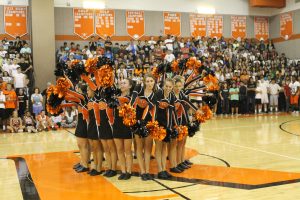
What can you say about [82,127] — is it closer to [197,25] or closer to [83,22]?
[83,22]

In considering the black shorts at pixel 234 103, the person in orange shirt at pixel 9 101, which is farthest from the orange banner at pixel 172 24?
the person in orange shirt at pixel 9 101

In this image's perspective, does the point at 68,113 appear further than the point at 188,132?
Yes

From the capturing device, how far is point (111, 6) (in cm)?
2058

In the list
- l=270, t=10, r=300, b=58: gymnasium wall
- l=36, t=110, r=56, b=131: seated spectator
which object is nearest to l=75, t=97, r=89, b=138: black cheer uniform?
l=36, t=110, r=56, b=131: seated spectator

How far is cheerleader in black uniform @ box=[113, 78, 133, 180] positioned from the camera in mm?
5910

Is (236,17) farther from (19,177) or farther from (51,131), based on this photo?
(19,177)

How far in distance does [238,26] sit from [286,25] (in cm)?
303

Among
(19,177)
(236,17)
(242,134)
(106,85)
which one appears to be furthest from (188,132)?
(236,17)

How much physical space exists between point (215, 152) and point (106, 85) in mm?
3305

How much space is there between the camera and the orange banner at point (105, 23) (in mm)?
20156

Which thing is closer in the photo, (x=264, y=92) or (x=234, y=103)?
(x=234, y=103)

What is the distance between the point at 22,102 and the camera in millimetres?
13992

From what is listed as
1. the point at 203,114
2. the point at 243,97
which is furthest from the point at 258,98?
the point at 203,114

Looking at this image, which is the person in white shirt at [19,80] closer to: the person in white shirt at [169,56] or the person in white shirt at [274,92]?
the person in white shirt at [169,56]
